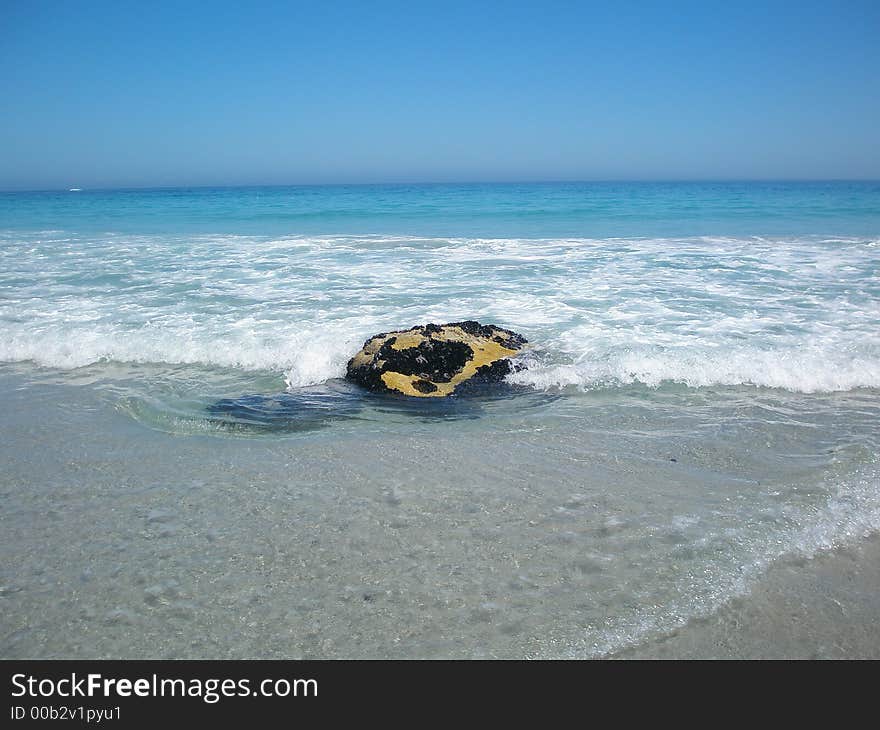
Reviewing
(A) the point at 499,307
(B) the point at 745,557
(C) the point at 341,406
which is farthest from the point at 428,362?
(A) the point at 499,307

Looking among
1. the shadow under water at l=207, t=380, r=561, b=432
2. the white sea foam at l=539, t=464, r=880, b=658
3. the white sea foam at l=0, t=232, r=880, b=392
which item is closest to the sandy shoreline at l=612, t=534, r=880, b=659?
the white sea foam at l=539, t=464, r=880, b=658

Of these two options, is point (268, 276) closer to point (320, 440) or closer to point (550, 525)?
point (320, 440)

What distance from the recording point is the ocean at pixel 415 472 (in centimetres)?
296

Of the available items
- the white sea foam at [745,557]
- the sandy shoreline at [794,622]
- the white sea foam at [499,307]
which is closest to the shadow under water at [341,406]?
the white sea foam at [499,307]

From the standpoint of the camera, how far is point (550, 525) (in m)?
3.68

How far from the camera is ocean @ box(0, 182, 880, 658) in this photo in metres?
2.96

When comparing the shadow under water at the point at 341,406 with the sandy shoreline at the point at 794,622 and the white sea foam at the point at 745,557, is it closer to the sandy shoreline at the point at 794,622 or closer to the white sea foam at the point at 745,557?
the white sea foam at the point at 745,557

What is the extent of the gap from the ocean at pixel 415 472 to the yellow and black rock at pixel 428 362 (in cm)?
Answer: 25

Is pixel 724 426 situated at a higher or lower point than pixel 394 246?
lower

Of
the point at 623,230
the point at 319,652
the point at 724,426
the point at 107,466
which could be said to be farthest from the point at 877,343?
the point at 623,230

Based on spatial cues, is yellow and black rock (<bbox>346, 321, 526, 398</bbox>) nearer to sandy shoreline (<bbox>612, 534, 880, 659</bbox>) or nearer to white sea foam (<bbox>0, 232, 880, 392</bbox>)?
white sea foam (<bbox>0, 232, 880, 392</bbox>)

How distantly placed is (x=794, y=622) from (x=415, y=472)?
2432mm

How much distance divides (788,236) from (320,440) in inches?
765

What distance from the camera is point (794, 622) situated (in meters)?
2.87
